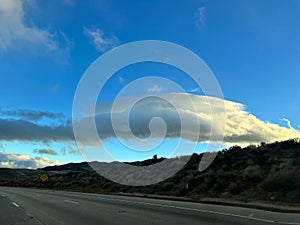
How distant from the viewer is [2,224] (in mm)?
13891

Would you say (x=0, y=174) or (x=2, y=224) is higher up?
(x=0, y=174)

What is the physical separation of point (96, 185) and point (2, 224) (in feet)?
131

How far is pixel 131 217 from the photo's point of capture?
15.4 m

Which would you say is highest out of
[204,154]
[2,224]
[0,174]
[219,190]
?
[0,174]

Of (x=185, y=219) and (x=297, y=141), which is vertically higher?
(x=297, y=141)

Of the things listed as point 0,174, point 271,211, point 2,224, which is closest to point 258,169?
point 271,211

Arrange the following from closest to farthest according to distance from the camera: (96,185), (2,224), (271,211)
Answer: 1. (2,224)
2. (271,211)
3. (96,185)

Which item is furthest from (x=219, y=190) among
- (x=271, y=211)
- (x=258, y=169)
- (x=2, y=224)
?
(x=2, y=224)

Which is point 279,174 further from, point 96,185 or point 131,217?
point 96,185

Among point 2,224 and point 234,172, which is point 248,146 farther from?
point 2,224

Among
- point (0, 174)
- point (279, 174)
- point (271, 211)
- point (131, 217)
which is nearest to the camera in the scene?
point (131, 217)

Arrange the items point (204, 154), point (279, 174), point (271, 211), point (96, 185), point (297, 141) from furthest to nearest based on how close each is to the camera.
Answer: point (96, 185)
point (204, 154)
point (297, 141)
point (279, 174)
point (271, 211)

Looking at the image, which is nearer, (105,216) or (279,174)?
(105,216)

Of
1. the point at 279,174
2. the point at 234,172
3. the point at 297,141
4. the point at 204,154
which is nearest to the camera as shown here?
the point at 279,174
